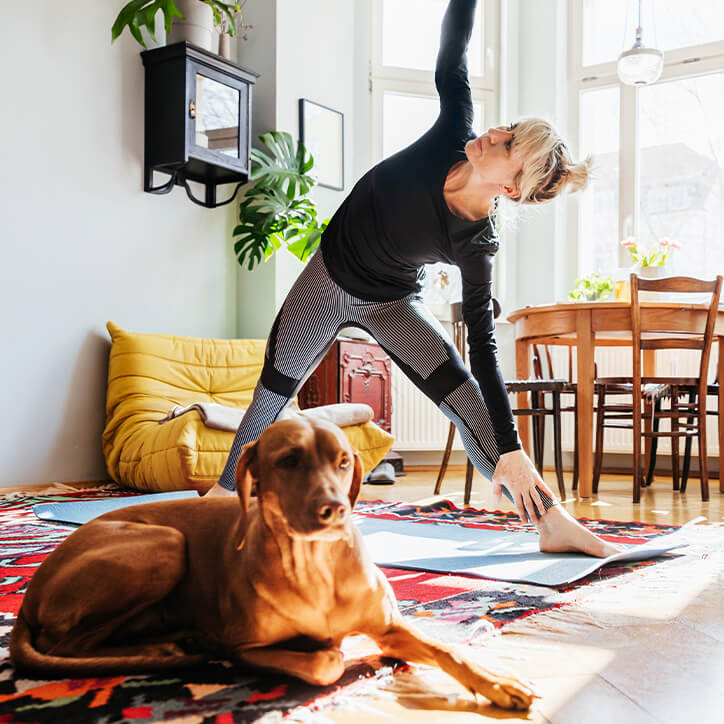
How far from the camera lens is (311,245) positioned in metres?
4.62

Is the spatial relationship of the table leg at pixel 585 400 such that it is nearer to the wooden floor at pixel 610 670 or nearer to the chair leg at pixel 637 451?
the chair leg at pixel 637 451

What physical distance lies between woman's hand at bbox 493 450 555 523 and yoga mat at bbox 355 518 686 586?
0.14 m

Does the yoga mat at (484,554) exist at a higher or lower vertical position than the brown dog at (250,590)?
lower

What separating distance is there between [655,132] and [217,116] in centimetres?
300

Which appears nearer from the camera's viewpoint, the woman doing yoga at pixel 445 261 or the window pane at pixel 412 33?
the woman doing yoga at pixel 445 261

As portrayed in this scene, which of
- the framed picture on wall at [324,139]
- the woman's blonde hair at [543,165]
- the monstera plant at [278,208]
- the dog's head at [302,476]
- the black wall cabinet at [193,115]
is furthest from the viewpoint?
the framed picture on wall at [324,139]

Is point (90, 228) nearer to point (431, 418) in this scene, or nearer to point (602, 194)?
point (431, 418)

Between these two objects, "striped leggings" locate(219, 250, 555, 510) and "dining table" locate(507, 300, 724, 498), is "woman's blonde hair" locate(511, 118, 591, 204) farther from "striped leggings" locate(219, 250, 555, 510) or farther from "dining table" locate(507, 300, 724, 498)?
"dining table" locate(507, 300, 724, 498)

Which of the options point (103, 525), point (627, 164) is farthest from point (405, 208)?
point (627, 164)

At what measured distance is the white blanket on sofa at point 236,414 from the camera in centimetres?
340

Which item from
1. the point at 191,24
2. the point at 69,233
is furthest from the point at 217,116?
the point at 69,233

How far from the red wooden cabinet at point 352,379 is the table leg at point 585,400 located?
1393 millimetres

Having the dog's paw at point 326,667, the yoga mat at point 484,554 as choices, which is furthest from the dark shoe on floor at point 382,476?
the dog's paw at point 326,667

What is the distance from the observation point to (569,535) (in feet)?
6.35
